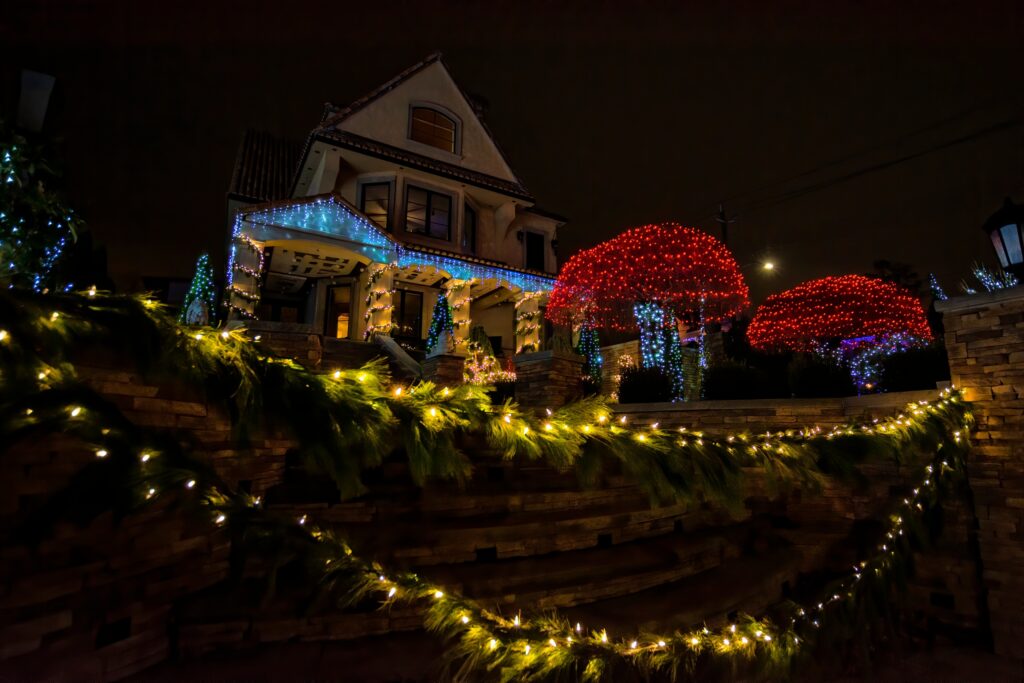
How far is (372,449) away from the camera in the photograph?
2.28 m

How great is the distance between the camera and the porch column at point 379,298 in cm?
1409

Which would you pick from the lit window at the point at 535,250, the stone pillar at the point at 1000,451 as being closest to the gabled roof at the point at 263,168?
the lit window at the point at 535,250

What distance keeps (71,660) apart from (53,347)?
1912 mm

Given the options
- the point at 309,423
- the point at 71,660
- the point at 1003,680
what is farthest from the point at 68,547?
the point at 1003,680

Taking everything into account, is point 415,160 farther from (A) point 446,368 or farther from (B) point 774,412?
(B) point 774,412

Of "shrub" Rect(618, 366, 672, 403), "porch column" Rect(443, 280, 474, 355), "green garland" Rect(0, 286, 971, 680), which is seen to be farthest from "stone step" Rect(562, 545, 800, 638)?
"porch column" Rect(443, 280, 474, 355)

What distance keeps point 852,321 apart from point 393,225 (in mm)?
12127

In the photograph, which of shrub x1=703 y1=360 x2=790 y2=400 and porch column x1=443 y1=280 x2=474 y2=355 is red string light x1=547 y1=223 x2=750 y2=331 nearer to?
shrub x1=703 y1=360 x2=790 y2=400

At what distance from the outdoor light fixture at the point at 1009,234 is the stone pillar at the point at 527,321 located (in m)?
12.6

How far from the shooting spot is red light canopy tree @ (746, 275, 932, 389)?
8.83m

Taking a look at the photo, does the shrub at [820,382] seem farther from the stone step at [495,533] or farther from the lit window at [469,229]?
the lit window at [469,229]

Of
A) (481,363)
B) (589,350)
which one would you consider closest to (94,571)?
(481,363)

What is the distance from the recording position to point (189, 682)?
2.66m

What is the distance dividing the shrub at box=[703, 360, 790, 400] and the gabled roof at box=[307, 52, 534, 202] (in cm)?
1156
